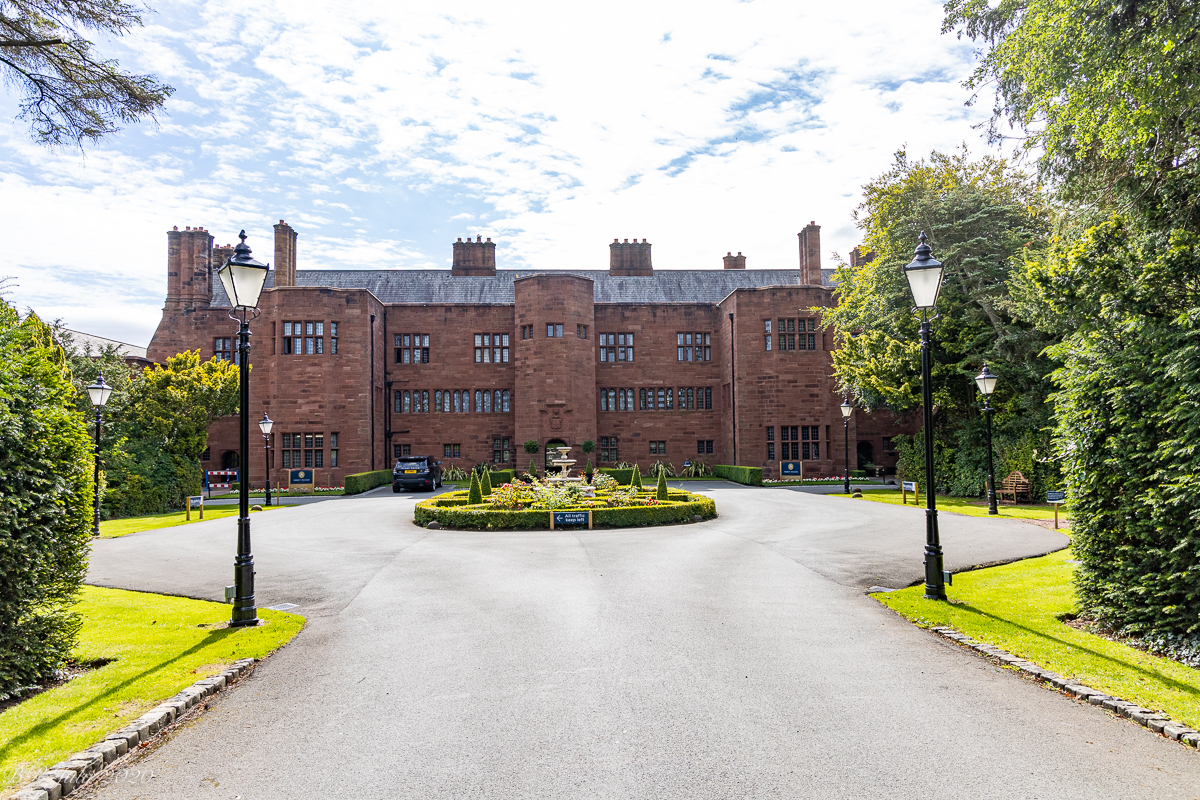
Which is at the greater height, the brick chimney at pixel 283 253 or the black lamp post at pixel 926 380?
the brick chimney at pixel 283 253

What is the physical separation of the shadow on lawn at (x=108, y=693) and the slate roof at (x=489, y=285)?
33962 mm

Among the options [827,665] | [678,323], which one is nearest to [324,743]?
[827,665]

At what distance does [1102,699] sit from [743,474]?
27316mm

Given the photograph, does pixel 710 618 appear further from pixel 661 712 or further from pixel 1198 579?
pixel 1198 579

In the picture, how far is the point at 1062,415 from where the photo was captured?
8.41m

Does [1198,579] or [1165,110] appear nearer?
[1198,579]

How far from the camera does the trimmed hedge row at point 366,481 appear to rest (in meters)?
29.6

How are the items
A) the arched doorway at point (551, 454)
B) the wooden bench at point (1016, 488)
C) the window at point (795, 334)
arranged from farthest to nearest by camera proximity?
the window at point (795, 334) → the arched doorway at point (551, 454) → the wooden bench at point (1016, 488)

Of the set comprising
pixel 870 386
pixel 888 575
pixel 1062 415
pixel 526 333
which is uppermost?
pixel 526 333

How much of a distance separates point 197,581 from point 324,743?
7659 mm

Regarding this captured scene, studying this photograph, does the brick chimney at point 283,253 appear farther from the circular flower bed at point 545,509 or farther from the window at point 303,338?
the circular flower bed at point 545,509

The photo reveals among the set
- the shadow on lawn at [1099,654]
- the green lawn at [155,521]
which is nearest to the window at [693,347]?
the green lawn at [155,521]

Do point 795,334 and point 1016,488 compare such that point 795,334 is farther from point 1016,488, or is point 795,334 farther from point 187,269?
point 187,269

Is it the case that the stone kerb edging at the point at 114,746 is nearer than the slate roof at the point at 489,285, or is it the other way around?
the stone kerb edging at the point at 114,746
